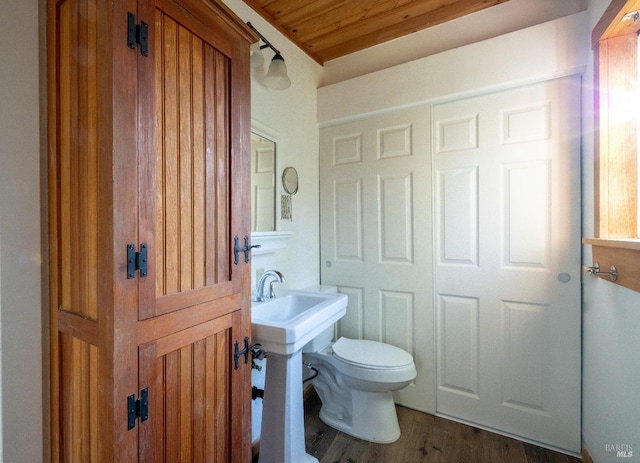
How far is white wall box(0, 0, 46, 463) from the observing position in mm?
824

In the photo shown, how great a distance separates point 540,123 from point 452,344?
1.39m

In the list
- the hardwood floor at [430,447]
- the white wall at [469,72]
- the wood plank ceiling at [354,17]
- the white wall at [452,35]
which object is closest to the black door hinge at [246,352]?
the hardwood floor at [430,447]

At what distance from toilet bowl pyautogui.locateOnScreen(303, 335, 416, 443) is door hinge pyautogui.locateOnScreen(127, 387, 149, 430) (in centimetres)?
115

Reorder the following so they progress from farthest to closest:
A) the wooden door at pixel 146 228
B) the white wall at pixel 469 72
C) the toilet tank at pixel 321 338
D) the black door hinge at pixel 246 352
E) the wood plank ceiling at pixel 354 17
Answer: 1. the toilet tank at pixel 321 338
2. the wood plank ceiling at pixel 354 17
3. the white wall at pixel 469 72
4. the black door hinge at pixel 246 352
5. the wooden door at pixel 146 228

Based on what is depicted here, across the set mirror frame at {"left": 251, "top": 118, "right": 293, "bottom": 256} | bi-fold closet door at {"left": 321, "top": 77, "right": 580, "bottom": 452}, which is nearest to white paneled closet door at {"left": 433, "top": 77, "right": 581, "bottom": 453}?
bi-fold closet door at {"left": 321, "top": 77, "right": 580, "bottom": 452}

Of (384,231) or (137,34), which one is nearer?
(137,34)

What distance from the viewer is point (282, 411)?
128cm

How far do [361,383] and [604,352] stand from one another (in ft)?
3.74

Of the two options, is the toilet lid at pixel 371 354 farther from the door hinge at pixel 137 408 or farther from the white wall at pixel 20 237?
the white wall at pixel 20 237

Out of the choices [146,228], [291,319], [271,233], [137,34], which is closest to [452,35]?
[271,233]

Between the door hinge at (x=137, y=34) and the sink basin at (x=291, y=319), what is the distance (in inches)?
39.2

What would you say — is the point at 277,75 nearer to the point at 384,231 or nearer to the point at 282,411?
the point at 384,231

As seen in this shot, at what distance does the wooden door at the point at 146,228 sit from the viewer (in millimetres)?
679

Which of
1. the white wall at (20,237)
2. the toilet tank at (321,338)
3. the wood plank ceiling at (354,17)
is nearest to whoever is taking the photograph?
the white wall at (20,237)
